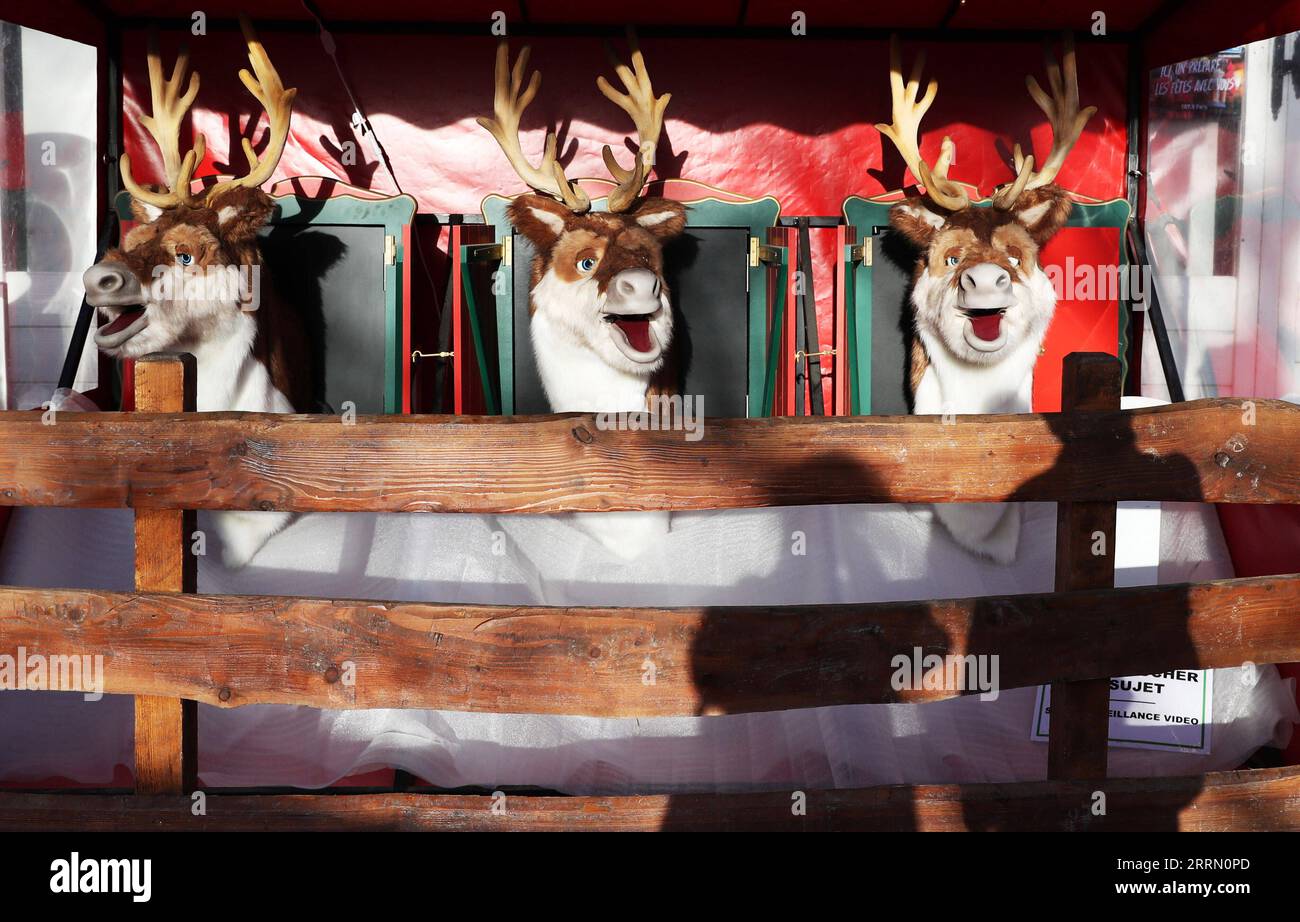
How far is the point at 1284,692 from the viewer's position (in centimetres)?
292

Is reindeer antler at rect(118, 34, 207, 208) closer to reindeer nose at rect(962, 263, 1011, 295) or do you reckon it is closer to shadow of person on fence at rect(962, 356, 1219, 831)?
reindeer nose at rect(962, 263, 1011, 295)

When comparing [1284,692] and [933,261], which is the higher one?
[933,261]

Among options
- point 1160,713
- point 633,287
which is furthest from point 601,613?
point 633,287

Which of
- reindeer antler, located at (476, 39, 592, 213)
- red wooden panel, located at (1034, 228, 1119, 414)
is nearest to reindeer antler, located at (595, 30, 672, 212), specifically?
reindeer antler, located at (476, 39, 592, 213)

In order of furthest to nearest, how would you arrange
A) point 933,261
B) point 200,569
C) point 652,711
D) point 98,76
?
point 98,76 → point 933,261 → point 200,569 → point 652,711

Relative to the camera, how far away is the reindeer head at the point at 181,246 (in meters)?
3.83

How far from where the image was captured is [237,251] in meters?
4.09

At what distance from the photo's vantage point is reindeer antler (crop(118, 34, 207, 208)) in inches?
161

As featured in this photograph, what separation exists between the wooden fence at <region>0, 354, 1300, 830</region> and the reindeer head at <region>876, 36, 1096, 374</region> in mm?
1916

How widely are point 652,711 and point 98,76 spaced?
4.12 meters

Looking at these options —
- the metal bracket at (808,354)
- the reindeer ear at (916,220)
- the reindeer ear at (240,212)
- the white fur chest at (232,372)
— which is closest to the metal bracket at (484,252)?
the reindeer ear at (240,212)

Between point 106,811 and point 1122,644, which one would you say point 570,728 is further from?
point 1122,644

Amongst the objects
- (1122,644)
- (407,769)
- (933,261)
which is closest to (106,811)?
(407,769)

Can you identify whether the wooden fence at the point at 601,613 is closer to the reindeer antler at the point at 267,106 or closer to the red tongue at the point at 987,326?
the red tongue at the point at 987,326
